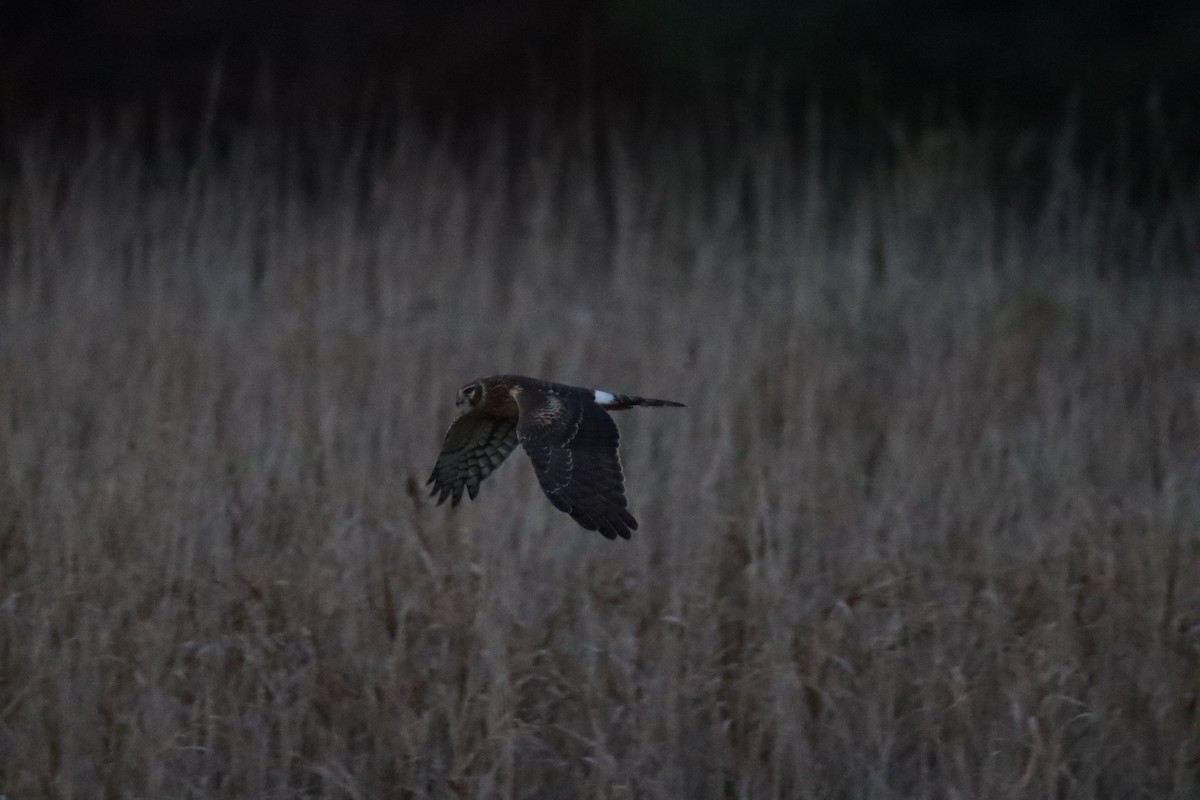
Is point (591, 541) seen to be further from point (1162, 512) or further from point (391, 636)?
point (1162, 512)

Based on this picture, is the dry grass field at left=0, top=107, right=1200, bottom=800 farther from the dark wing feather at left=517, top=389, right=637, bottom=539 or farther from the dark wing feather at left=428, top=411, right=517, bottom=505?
the dark wing feather at left=517, top=389, right=637, bottom=539

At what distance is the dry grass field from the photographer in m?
3.00

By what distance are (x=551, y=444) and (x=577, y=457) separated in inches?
2.6

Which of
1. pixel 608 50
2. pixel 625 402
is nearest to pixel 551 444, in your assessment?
pixel 625 402

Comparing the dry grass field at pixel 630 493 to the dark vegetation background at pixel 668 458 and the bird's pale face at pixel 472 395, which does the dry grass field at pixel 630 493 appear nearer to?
the dark vegetation background at pixel 668 458

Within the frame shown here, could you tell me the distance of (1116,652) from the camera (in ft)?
10.6

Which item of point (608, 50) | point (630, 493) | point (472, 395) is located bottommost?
point (630, 493)

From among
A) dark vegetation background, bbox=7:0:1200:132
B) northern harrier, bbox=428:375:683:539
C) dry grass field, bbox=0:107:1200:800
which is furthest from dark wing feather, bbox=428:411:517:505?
dark vegetation background, bbox=7:0:1200:132

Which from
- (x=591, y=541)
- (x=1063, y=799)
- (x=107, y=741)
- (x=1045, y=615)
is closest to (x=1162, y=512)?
(x=1045, y=615)

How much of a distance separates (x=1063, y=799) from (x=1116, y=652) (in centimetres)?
36

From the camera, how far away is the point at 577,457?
294 centimetres

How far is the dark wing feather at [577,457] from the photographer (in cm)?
279

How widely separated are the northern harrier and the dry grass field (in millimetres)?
148

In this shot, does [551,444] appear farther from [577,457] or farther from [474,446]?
[474,446]
